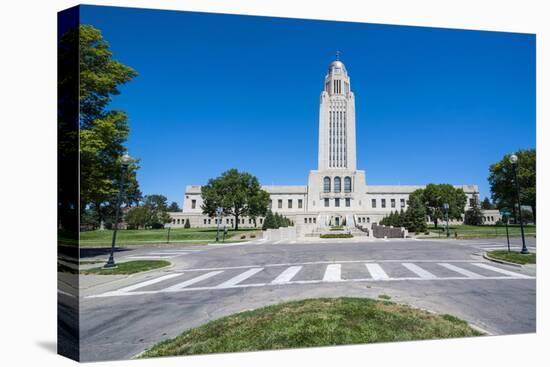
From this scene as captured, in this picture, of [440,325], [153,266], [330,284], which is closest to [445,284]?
[440,325]

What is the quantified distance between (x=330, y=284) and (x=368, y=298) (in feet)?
3.45

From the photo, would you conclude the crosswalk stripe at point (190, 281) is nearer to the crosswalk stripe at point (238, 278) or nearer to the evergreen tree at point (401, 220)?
the crosswalk stripe at point (238, 278)

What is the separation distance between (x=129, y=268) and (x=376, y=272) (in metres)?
6.28

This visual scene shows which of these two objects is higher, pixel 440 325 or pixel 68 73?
pixel 68 73

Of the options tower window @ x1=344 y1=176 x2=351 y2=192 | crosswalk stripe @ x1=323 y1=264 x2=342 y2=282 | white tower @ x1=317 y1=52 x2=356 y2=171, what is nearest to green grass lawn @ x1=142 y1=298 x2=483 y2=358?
crosswalk stripe @ x1=323 y1=264 x2=342 y2=282

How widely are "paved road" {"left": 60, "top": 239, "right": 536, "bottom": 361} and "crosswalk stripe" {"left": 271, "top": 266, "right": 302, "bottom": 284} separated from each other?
0.03m

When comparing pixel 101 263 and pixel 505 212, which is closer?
pixel 101 263

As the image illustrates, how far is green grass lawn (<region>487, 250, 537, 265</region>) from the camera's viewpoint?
35.5 ft

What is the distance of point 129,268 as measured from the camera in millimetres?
8820

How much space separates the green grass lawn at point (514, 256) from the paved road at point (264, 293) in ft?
1.23

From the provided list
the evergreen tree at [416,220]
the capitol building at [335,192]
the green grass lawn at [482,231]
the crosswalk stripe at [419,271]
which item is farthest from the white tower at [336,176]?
the crosswalk stripe at [419,271]

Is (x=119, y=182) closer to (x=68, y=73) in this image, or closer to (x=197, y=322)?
(x=68, y=73)

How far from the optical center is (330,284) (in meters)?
8.81
